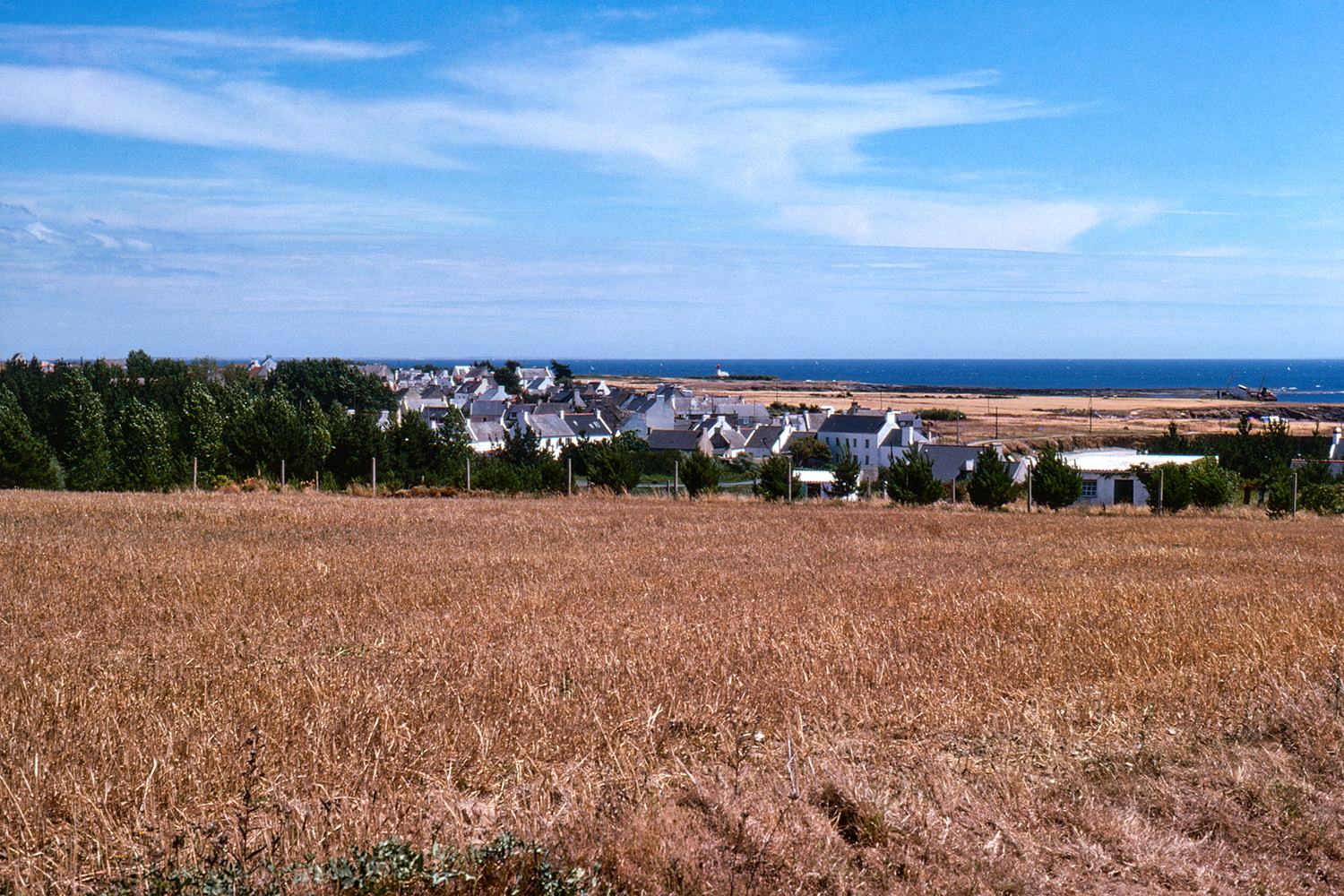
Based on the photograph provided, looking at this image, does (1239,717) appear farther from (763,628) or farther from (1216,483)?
(1216,483)

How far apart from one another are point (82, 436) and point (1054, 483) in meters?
55.5

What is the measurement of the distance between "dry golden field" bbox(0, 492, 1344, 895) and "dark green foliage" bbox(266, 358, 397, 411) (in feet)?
402

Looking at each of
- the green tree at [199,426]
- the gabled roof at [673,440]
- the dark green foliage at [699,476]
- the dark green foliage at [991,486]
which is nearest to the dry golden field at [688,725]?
the dark green foliage at [991,486]

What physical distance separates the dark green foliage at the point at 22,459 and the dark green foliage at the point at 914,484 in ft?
131

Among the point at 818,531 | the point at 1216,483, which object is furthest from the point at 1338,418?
the point at 818,531

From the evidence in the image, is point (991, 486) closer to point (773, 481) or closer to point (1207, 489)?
point (773, 481)

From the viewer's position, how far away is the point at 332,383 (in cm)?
13162

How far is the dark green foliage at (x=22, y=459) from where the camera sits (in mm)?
48844

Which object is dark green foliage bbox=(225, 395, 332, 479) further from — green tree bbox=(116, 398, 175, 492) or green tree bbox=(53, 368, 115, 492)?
green tree bbox=(53, 368, 115, 492)

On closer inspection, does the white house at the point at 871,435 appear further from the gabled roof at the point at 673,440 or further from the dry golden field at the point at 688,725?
the dry golden field at the point at 688,725

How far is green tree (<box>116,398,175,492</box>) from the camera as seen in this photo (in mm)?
52562

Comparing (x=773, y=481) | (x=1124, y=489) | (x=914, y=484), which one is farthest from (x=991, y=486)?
(x=1124, y=489)

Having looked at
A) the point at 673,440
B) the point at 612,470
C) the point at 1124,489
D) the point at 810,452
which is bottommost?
the point at 810,452

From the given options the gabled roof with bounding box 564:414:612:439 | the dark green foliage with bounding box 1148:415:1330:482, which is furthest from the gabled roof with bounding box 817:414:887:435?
the dark green foliage with bounding box 1148:415:1330:482
